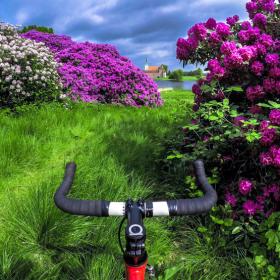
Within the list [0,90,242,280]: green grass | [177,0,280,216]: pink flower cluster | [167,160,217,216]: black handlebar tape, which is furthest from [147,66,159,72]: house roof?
[167,160,217,216]: black handlebar tape

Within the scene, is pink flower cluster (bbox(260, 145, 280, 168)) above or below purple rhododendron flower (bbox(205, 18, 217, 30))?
below

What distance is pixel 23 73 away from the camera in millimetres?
7516

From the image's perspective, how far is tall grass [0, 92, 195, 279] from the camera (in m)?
2.49

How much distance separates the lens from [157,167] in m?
4.27

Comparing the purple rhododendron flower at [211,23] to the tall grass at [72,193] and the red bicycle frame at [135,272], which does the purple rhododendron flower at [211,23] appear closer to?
the tall grass at [72,193]

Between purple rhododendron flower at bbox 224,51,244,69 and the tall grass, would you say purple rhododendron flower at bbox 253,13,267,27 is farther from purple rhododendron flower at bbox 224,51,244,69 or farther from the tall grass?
the tall grass

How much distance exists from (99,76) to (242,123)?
25.8ft

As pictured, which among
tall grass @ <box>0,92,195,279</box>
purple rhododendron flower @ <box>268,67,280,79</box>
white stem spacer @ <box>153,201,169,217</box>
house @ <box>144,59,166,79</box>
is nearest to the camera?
white stem spacer @ <box>153,201,169,217</box>

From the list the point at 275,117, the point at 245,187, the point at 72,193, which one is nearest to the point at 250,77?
the point at 275,117

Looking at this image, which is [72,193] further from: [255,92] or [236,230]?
[255,92]

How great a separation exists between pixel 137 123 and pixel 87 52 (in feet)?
17.8

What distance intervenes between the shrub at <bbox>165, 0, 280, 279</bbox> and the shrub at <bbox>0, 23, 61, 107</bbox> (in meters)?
4.56

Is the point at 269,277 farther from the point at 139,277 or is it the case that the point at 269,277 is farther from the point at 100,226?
the point at 139,277

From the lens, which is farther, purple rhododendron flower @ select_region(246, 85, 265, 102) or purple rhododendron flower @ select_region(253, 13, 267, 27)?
purple rhododendron flower @ select_region(253, 13, 267, 27)
